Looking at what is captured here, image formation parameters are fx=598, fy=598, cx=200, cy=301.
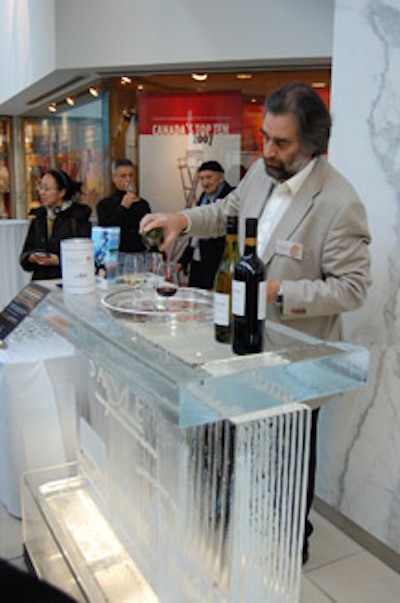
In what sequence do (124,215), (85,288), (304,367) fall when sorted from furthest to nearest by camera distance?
(124,215) < (85,288) < (304,367)

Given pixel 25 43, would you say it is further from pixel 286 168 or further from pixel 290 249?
pixel 290 249

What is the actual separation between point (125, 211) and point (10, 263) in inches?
65.0

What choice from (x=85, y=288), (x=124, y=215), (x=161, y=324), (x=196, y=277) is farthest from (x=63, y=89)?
(x=161, y=324)

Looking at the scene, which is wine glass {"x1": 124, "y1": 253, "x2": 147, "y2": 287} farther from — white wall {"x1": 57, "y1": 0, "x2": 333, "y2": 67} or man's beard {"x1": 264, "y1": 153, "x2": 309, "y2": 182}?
white wall {"x1": 57, "y1": 0, "x2": 333, "y2": 67}

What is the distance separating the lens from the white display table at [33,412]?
2.59m

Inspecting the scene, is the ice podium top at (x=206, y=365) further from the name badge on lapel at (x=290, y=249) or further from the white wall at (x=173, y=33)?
the white wall at (x=173, y=33)

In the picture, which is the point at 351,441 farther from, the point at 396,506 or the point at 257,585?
the point at 257,585

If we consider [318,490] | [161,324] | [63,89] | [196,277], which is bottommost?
[318,490]

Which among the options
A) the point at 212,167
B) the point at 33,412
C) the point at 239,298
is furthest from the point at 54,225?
the point at 239,298

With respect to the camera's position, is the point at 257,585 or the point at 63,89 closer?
the point at 257,585

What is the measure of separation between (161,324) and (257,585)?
27.8 inches

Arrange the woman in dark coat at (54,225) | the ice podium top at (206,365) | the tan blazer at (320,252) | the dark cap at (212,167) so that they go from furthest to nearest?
1. the dark cap at (212,167)
2. the woman in dark coat at (54,225)
3. the tan blazer at (320,252)
4. the ice podium top at (206,365)

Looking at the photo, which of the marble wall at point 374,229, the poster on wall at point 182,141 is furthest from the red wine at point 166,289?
the poster on wall at point 182,141

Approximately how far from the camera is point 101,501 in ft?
6.91
